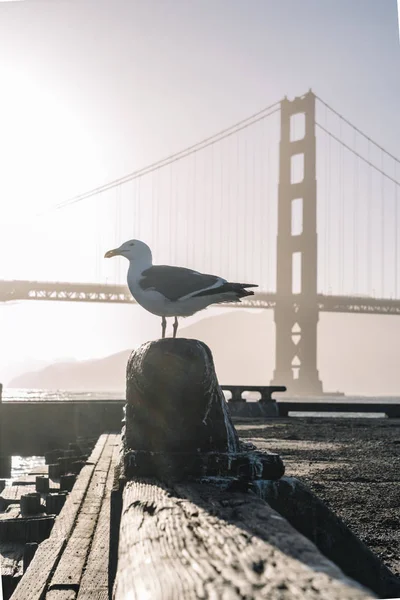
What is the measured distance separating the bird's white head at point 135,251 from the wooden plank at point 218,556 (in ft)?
6.75

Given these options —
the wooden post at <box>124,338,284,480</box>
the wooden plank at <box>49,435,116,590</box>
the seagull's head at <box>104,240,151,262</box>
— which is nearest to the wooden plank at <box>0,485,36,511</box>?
the wooden plank at <box>49,435,116,590</box>

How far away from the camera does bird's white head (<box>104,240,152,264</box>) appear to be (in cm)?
387

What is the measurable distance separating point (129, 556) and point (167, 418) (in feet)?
3.63

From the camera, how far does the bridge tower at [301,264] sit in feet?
55.9

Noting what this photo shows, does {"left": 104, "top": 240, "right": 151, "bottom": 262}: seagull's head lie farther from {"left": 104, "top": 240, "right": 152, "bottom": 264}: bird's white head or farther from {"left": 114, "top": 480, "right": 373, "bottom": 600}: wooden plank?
{"left": 114, "top": 480, "right": 373, "bottom": 600}: wooden plank

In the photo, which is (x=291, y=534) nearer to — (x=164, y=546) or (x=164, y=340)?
(x=164, y=546)

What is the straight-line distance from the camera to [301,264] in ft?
75.7

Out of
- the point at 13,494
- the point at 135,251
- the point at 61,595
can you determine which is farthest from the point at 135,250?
the point at 13,494

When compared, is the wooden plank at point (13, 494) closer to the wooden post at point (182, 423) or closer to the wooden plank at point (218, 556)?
the wooden post at point (182, 423)

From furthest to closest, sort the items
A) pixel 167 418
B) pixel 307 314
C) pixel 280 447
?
pixel 307 314 < pixel 280 447 < pixel 167 418

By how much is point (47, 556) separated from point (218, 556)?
1875 millimetres

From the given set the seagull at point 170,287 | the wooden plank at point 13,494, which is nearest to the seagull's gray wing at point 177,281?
the seagull at point 170,287

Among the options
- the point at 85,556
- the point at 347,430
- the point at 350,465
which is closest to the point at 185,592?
the point at 85,556

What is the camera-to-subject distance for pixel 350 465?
606cm
